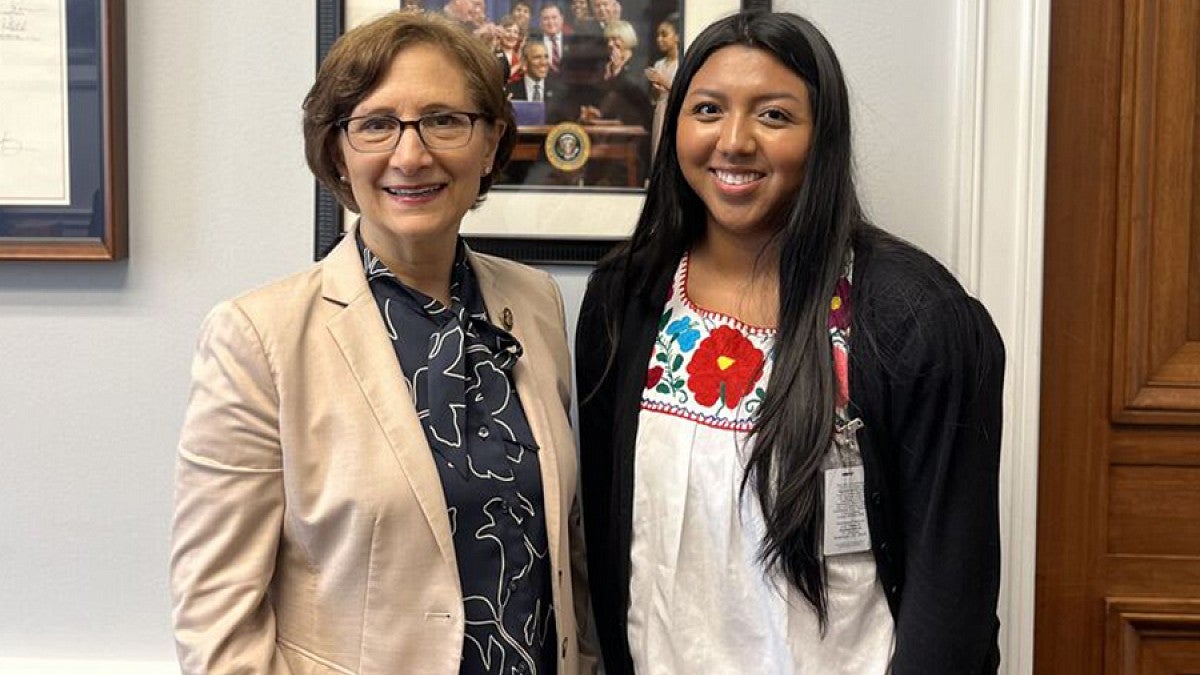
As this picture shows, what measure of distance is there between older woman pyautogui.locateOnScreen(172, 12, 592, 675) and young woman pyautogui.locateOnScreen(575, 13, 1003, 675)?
0.48 feet

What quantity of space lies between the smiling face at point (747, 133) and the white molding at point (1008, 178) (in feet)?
1.23

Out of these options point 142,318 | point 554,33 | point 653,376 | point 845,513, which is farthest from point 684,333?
point 142,318

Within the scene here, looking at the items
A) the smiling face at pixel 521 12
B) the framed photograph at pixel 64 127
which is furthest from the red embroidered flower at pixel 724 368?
the framed photograph at pixel 64 127

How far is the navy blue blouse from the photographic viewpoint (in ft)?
4.00

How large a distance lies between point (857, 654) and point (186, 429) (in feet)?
2.60

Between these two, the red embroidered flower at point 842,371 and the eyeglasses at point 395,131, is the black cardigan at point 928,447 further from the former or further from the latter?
the eyeglasses at point 395,131

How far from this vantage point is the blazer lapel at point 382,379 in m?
1.18

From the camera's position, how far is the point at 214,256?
1.65 meters

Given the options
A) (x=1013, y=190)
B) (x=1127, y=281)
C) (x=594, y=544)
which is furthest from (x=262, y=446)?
(x=1127, y=281)

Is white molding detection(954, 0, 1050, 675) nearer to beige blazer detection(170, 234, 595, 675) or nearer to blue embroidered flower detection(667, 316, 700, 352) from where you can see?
blue embroidered flower detection(667, 316, 700, 352)

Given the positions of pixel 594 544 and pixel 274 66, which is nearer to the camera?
pixel 594 544

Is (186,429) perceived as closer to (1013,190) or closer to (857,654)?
(857,654)

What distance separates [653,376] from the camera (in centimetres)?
138

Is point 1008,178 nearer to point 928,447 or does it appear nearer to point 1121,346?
point 1121,346
